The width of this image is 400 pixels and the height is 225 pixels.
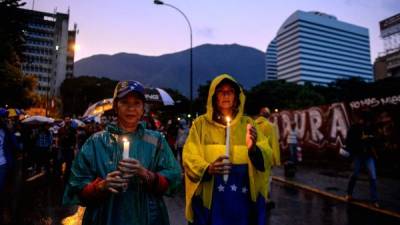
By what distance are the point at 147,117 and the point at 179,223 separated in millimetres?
6814

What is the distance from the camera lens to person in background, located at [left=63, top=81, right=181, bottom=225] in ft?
7.07

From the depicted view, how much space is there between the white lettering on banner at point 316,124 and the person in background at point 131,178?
15412mm

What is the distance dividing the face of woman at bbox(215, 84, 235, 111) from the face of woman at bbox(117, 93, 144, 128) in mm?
979

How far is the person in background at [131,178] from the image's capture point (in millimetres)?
2156

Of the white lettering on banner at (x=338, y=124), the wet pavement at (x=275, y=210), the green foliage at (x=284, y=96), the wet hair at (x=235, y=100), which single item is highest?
the green foliage at (x=284, y=96)

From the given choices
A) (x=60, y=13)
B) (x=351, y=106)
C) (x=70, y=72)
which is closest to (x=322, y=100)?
(x=351, y=106)

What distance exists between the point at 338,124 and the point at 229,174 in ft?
45.1

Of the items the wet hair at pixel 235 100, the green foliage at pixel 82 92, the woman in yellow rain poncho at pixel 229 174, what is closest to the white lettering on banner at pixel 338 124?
the wet hair at pixel 235 100

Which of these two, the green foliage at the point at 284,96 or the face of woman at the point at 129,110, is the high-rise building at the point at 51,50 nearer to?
the green foliage at the point at 284,96

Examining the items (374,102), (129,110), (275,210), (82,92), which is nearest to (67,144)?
(275,210)

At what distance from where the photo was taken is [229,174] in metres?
2.87

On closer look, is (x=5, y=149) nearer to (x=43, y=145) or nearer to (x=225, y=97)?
(x=225, y=97)

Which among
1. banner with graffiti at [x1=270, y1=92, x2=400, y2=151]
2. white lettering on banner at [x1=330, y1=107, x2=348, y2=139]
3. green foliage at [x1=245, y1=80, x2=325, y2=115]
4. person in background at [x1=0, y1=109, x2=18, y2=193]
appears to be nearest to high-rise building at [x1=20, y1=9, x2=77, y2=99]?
green foliage at [x1=245, y1=80, x2=325, y2=115]

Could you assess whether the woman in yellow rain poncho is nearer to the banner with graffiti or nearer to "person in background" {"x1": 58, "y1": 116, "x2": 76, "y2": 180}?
the banner with graffiti
